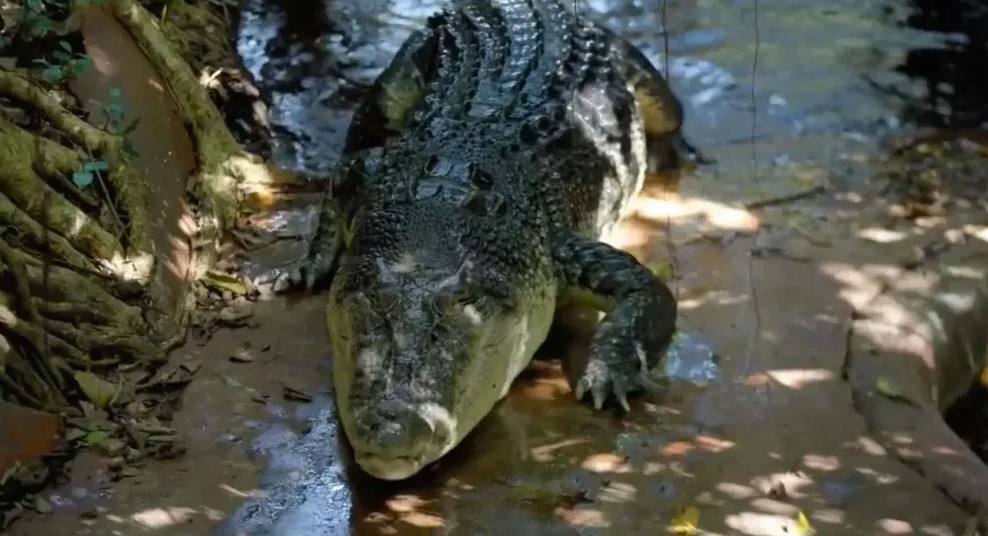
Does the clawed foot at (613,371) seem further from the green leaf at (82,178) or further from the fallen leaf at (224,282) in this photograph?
the green leaf at (82,178)

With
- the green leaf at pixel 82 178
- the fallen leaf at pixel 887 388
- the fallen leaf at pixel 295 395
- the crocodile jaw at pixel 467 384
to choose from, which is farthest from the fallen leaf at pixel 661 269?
the green leaf at pixel 82 178

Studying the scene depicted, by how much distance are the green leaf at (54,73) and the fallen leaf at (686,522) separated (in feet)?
9.32

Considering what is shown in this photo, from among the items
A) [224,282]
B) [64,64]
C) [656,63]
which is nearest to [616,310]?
[224,282]

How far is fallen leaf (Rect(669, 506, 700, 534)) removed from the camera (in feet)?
11.0

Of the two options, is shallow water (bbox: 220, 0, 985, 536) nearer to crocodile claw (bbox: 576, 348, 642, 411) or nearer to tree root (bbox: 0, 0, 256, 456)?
crocodile claw (bbox: 576, 348, 642, 411)

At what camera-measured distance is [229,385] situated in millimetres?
4004

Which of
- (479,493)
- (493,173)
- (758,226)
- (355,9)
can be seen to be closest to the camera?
(479,493)

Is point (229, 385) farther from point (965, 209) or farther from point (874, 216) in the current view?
point (965, 209)

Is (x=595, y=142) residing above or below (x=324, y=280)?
above

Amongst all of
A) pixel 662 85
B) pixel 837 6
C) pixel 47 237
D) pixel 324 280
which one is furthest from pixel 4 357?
pixel 837 6

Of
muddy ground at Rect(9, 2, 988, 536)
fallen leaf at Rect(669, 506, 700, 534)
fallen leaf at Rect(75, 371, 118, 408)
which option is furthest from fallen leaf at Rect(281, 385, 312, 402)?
fallen leaf at Rect(669, 506, 700, 534)

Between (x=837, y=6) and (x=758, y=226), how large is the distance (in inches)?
118

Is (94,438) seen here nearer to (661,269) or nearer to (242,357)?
(242,357)

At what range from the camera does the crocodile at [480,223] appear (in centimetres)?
352
